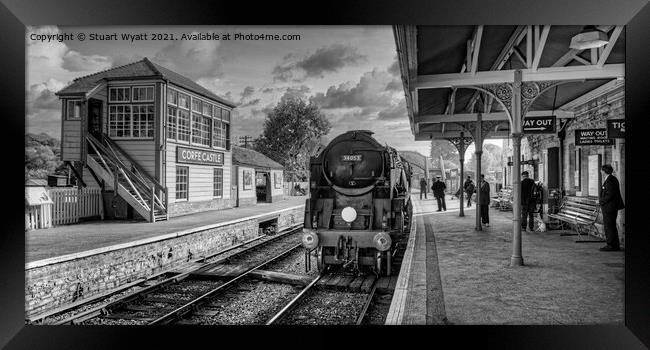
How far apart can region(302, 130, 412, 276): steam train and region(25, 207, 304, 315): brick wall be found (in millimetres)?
2626

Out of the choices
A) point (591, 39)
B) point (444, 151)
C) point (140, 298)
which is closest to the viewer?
point (591, 39)

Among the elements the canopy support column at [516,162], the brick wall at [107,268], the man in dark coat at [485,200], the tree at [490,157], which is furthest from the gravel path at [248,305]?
the tree at [490,157]

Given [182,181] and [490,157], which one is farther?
[490,157]

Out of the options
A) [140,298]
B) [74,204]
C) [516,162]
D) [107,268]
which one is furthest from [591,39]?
[74,204]

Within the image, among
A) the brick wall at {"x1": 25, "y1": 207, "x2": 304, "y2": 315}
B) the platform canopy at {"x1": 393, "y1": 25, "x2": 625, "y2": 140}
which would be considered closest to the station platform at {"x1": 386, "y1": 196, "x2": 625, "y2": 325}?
the platform canopy at {"x1": 393, "y1": 25, "x2": 625, "y2": 140}

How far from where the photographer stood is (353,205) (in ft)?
18.7

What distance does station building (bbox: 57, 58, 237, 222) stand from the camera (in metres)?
8.13

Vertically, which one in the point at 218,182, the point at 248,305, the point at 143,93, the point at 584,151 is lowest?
the point at 248,305

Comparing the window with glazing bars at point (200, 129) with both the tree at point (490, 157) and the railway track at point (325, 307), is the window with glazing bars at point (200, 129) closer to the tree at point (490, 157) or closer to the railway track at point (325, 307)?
the railway track at point (325, 307)

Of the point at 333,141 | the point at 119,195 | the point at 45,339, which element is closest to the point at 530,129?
the point at 333,141

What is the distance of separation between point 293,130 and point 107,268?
16.4 ft

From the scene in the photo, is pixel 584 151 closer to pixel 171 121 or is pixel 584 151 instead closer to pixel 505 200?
pixel 505 200

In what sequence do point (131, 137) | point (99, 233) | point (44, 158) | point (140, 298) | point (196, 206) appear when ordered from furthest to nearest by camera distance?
1. point (196, 206)
2. point (131, 137)
3. point (44, 158)
4. point (99, 233)
5. point (140, 298)

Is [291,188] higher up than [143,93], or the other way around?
[143,93]
